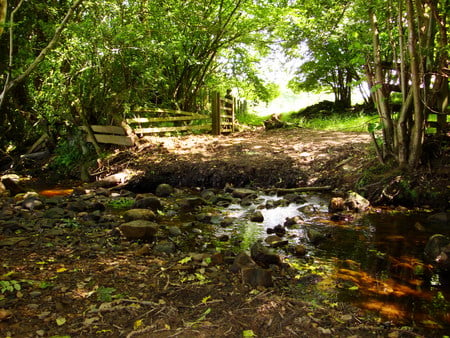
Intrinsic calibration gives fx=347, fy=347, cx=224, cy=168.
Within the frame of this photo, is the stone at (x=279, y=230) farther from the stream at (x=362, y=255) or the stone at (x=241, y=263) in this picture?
the stone at (x=241, y=263)

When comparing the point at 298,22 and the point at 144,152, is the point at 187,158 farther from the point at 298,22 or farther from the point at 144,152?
the point at 298,22

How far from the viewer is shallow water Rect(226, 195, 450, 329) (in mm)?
3193

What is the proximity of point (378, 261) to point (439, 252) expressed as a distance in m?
0.72

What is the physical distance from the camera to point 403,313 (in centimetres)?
306

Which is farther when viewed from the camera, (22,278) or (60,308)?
(22,278)

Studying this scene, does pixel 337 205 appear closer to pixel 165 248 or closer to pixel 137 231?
pixel 165 248

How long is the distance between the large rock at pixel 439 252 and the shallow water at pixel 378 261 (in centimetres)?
12

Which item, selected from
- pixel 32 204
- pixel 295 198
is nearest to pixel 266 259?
pixel 295 198

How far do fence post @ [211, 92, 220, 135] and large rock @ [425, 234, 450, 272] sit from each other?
10479 mm

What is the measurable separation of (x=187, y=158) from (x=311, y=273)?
263 inches

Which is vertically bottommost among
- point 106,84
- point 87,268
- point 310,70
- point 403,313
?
point 403,313

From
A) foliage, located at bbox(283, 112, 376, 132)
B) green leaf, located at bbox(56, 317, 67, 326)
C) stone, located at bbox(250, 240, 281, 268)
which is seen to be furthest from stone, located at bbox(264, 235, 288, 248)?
foliage, located at bbox(283, 112, 376, 132)

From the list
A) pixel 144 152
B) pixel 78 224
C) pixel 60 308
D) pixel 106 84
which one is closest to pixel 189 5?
pixel 106 84

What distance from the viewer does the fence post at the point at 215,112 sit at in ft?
46.1
